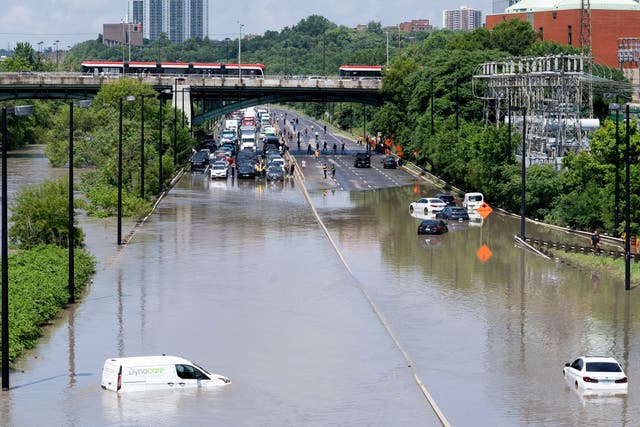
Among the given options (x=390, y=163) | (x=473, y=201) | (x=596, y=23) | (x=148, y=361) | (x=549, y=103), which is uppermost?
(x=596, y=23)

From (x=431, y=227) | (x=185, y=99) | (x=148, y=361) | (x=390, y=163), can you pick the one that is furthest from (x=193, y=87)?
(x=148, y=361)

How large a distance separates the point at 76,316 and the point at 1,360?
10.5m

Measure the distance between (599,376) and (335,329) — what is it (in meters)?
11.9

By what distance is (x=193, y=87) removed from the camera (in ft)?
446

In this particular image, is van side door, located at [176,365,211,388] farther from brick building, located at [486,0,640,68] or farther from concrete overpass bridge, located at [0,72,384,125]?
brick building, located at [486,0,640,68]

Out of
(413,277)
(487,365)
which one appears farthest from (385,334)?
(413,277)

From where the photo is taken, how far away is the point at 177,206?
85.8 metres

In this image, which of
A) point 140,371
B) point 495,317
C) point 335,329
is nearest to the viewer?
point 140,371

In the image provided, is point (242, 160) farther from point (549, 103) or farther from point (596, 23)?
point (596, 23)

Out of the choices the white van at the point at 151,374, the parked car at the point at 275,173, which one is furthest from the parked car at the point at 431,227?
the white van at the point at 151,374

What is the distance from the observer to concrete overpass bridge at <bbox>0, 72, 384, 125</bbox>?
133375 mm

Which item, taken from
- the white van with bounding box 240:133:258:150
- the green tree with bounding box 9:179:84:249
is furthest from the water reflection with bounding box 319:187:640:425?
the white van with bounding box 240:133:258:150

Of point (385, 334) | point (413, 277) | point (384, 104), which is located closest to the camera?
point (385, 334)

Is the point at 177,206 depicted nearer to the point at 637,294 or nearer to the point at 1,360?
the point at 637,294
